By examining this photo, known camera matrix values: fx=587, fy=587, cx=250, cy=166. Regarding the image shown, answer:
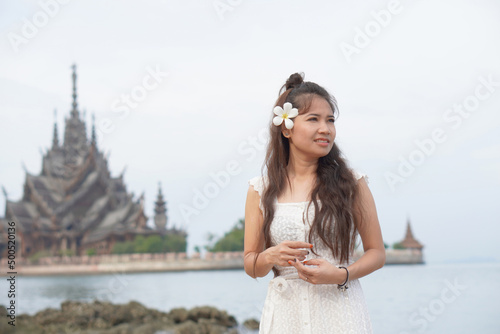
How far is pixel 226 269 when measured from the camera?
34.5 m

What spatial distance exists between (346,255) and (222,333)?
6501mm

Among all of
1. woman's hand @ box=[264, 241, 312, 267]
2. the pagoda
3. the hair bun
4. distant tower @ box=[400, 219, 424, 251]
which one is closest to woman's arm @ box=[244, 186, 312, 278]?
woman's hand @ box=[264, 241, 312, 267]

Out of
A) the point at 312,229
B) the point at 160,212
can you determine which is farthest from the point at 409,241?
the point at 312,229

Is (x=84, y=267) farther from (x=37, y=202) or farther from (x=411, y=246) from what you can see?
(x=411, y=246)

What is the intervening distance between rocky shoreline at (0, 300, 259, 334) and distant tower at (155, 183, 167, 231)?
86.8ft

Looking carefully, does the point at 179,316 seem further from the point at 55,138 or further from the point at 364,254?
the point at 55,138

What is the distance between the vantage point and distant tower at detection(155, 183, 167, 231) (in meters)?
35.7

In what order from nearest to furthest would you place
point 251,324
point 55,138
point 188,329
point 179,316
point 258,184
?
point 258,184 → point 188,329 → point 179,316 → point 251,324 → point 55,138

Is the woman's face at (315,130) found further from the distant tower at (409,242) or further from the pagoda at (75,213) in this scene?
the distant tower at (409,242)

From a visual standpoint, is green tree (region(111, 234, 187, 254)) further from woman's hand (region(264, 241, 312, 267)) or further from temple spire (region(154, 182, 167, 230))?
woman's hand (region(264, 241, 312, 267))

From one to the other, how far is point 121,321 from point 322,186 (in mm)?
7229

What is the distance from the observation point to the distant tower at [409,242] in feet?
137

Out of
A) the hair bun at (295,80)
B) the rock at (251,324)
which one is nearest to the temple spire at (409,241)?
the rock at (251,324)

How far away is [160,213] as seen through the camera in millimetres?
36000
